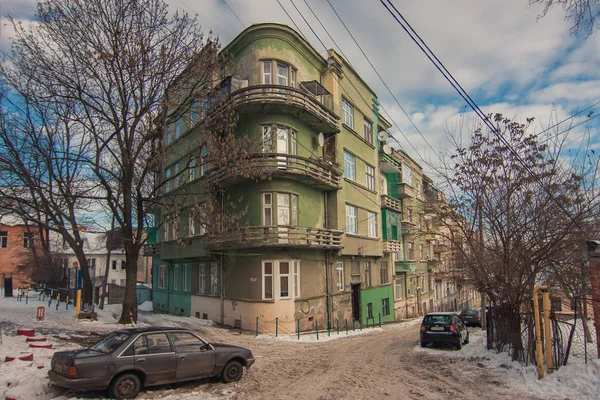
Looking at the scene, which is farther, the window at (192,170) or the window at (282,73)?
the window at (282,73)

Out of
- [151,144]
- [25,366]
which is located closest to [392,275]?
[151,144]

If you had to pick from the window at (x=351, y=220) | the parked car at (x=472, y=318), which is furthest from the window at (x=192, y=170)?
the parked car at (x=472, y=318)

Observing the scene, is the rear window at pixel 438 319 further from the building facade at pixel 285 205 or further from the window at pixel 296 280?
the window at pixel 296 280

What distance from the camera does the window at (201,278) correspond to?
25594mm

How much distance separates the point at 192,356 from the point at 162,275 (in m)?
25.4

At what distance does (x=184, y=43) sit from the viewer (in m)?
16.2

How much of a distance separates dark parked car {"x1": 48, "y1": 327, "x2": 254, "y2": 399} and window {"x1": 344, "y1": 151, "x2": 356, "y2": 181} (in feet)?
58.4

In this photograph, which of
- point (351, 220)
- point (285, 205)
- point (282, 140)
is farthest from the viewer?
point (351, 220)

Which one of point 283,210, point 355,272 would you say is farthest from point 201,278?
point 355,272

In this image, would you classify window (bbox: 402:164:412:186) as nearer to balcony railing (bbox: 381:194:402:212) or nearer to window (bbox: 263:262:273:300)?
balcony railing (bbox: 381:194:402:212)

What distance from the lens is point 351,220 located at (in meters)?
26.4

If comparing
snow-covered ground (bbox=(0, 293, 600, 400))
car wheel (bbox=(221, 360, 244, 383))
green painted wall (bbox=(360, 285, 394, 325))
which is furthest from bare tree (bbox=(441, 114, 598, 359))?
green painted wall (bbox=(360, 285, 394, 325))

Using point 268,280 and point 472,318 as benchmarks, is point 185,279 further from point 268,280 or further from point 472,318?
point 472,318

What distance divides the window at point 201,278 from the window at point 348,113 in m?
13.2
